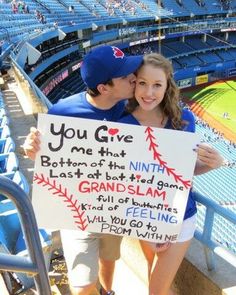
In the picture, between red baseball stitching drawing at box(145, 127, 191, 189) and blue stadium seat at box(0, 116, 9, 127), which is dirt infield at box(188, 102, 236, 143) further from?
red baseball stitching drawing at box(145, 127, 191, 189)

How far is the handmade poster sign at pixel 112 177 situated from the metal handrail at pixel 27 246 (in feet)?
3.00

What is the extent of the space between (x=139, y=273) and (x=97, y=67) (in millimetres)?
1649

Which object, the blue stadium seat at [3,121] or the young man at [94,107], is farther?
the blue stadium seat at [3,121]

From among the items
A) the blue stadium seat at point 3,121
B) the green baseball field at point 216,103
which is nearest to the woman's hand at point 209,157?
the blue stadium seat at point 3,121

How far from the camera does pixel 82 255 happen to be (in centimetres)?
228

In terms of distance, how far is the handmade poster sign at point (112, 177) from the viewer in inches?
83.0

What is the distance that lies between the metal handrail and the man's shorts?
3.17 ft

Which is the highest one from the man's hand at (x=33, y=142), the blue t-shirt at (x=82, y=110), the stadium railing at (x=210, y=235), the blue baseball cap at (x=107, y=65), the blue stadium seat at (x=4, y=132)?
the blue baseball cap at (x=107, y=65)

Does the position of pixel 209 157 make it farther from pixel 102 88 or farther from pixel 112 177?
pixel 102 88

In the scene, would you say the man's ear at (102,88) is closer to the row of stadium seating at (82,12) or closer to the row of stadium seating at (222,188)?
the row of stadium seating at (222,188)

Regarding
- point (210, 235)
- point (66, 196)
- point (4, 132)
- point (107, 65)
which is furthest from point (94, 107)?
point (4, 132)

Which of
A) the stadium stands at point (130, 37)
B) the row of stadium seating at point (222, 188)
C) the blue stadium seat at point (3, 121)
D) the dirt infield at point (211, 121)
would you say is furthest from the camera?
the dirt infield at point (211, 121)

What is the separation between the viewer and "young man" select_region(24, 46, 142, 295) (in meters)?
2.11

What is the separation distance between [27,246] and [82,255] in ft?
3.43
